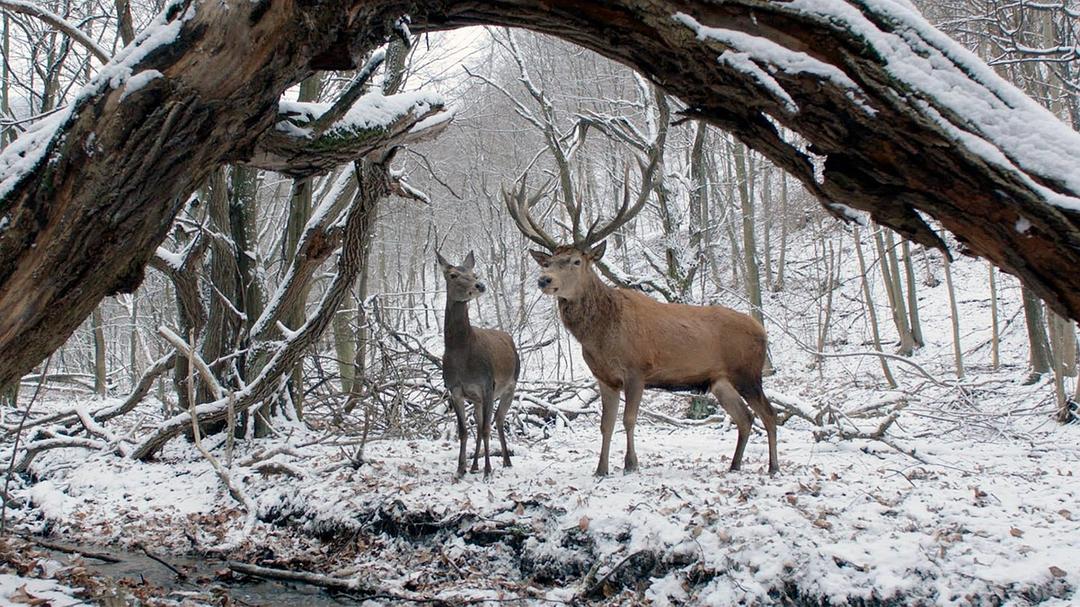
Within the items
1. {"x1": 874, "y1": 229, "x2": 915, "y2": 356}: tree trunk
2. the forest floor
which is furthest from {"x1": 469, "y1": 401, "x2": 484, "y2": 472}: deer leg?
{"x1": 874, "y1": 229, "x2": 915, "y2": 356}: tree trunk

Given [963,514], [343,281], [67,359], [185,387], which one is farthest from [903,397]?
[67,359]

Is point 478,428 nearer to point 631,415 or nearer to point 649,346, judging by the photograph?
point 631,415

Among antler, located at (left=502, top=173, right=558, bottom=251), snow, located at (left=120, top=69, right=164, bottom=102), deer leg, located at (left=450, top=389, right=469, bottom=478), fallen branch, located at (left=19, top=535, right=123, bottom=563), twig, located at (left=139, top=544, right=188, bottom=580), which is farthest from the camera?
antler, located at (left=502, top=173, right=558, bottom=251)

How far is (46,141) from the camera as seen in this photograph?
2914 mm

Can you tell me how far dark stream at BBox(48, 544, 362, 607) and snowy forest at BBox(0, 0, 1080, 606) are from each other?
4cm

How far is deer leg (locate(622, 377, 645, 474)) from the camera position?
690cm

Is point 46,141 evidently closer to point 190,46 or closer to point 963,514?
point 190,46

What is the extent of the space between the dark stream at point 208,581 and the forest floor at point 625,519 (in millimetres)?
219

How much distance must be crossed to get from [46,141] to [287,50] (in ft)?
2.97

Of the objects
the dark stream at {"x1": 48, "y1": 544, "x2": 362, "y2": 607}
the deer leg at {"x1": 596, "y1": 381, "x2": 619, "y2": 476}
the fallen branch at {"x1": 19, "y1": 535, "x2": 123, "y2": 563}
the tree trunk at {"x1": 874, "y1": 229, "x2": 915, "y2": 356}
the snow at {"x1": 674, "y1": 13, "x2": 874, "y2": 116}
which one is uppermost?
the tree trunk at {"x1": 874, "y1": 229, "x2": 915, "y2": 356}

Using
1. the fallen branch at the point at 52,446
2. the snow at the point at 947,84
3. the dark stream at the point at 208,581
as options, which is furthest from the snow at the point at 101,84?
the fallen branch at the point at 52,446

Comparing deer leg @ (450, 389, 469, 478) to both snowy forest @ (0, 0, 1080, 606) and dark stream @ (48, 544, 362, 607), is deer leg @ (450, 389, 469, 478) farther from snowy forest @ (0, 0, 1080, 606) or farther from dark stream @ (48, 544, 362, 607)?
dark stream @ (48, 544, 362, 607)

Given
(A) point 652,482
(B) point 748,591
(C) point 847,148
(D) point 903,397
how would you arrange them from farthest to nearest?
(D) point 903,397, (A) point 652,482, (B) point 748,591, (C) point 847,148

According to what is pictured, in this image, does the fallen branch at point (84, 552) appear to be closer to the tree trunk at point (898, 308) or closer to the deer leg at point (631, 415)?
the deer leg at point (631, 415)
